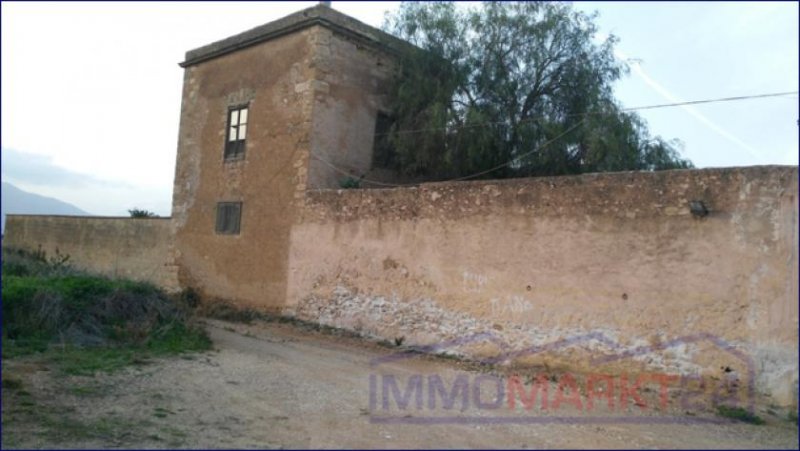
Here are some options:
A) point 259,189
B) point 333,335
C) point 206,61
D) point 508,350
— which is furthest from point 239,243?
point 508,350

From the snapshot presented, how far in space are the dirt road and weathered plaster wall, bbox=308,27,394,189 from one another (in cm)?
598

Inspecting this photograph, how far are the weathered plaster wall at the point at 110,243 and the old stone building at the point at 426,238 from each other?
0.07m

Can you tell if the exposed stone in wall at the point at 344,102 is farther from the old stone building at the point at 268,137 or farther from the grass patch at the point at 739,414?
the grass patch at the point at 739,414

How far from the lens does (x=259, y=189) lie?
13984 mm

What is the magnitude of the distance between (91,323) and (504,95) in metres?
9.29

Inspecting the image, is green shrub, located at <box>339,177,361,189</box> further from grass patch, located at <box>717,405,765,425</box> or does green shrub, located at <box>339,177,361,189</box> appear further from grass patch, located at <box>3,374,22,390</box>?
grass patch, located at <box>717,405,765,425</box>

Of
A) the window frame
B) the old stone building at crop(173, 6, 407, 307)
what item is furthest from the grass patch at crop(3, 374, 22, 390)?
the window frame

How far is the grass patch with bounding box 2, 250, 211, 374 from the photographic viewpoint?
8273 millimetres

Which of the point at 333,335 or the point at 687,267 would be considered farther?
the point at 333,335

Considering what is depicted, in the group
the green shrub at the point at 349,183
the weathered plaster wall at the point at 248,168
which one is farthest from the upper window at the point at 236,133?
the green shrub at the point at 349,183

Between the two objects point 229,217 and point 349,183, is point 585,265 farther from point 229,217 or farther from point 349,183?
point 229,217

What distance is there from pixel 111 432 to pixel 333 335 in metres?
6.30

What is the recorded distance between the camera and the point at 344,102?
45.3 ft

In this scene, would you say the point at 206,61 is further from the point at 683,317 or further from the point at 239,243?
the point at 683,317
